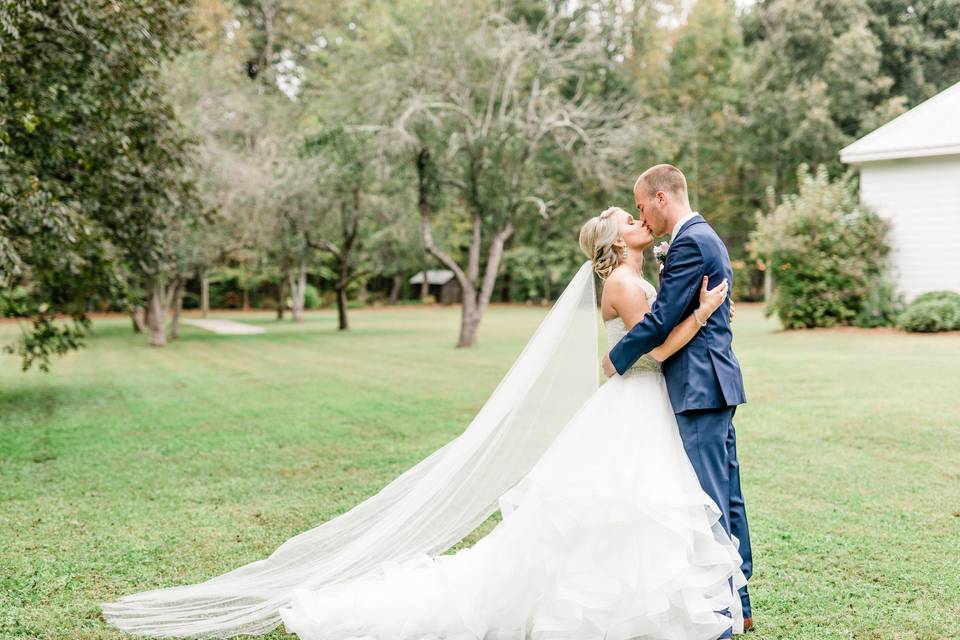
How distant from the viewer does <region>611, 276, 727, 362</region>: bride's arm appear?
3621 mm

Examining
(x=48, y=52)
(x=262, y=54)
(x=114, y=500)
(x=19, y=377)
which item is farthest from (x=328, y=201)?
(x=262, y=54)

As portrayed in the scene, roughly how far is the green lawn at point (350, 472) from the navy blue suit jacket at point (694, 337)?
3.99 feet

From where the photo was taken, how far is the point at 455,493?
14.0 ft

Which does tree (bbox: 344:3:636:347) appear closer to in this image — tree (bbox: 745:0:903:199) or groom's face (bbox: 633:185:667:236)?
groom's face (bbox: 633:185:667:236)

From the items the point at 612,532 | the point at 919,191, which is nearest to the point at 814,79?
the point at 919,191

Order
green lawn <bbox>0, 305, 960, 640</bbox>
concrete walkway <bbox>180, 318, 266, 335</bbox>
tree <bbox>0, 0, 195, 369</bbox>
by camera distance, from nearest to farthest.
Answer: green lawn <bbox>0, 305, 960, 640</bbox>, tree <bbox>0, 0, 195, 369</bbox>, concrete walkway <bbox>180, 318, 266, 335</bbox>

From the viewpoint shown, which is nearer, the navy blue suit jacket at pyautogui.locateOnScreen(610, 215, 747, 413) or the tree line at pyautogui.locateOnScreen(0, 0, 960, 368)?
the navy blue suit jacket at pyautogui.locateOnScreen(610, 215, 747, 413)

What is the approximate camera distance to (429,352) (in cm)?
1970

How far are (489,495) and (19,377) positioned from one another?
1506 centimetres

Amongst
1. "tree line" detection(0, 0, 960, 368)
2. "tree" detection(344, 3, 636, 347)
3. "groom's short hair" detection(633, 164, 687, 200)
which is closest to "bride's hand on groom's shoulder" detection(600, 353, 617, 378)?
"groom's short hair" detection(633, 164, 687, 200)

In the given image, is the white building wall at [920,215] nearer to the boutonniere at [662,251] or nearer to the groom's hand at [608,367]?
A: the boutonniere at [662,251]

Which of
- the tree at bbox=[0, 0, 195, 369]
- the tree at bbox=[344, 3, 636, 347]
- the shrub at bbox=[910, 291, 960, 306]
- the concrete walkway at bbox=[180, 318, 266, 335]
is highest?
the tree at bbox=[344, 3, 636, 347]

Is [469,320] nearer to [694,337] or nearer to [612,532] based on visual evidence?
[694,337]

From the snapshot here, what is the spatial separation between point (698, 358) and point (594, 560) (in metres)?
1.02
